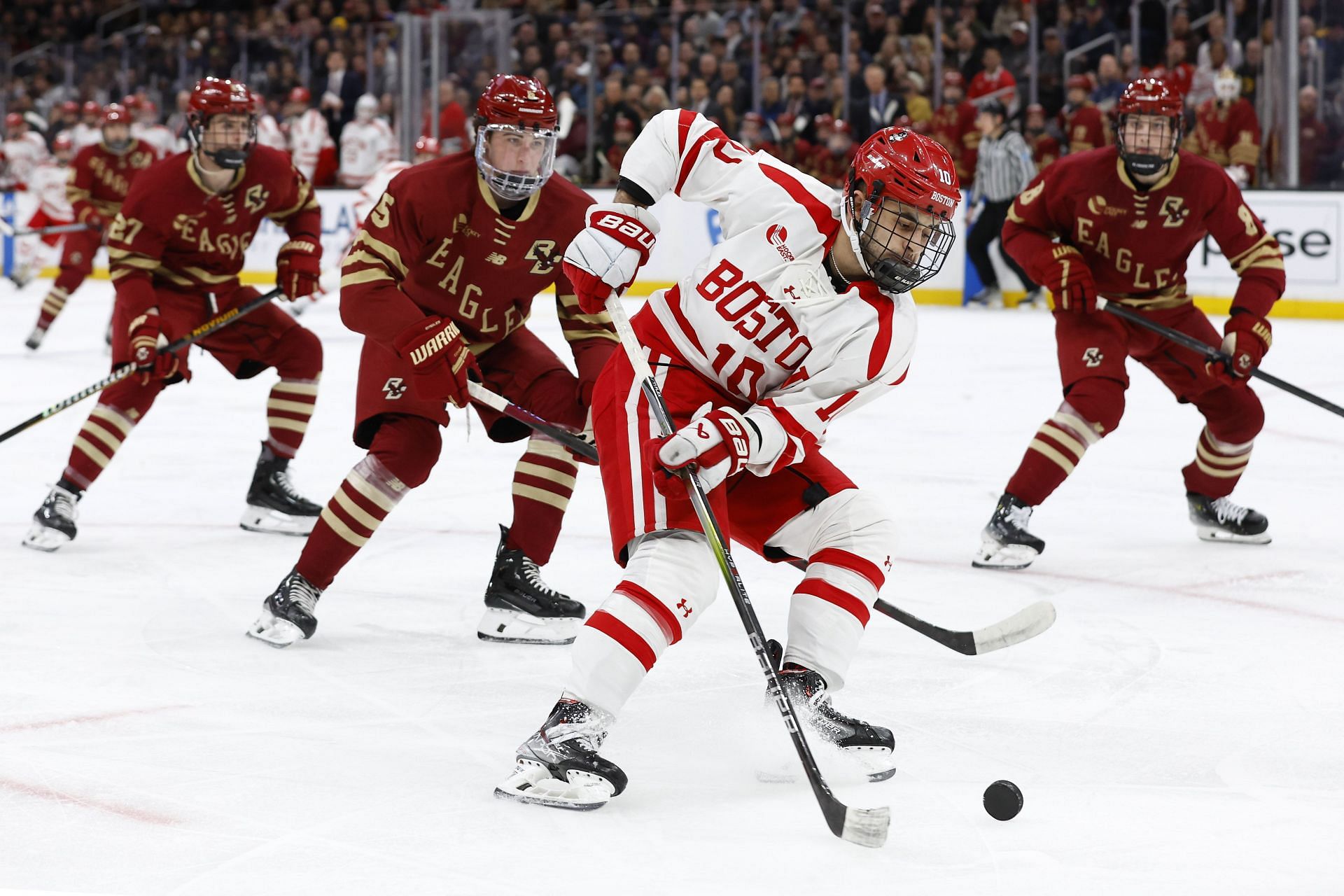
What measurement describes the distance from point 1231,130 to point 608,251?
748cm

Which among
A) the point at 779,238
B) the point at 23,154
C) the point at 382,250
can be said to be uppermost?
the point at 779,238

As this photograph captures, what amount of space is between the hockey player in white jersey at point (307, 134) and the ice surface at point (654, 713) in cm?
746

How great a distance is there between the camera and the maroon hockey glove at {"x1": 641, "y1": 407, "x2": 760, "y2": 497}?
6.92 ft

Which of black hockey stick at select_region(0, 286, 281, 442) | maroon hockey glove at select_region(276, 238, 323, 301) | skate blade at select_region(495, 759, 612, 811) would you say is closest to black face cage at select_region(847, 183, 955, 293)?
skate blade at select_region(495, 759, 612, 811)

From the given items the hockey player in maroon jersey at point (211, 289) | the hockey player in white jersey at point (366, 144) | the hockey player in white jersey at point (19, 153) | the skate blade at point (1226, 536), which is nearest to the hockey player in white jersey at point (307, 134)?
the hockey player in white jersey at point (366, 144)

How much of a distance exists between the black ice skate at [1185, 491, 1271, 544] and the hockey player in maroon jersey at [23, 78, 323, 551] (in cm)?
226

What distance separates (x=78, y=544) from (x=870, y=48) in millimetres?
8015

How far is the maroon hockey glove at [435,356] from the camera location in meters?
2.82

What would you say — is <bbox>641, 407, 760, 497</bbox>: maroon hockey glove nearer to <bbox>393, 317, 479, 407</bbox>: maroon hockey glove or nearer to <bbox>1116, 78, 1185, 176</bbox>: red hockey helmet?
<bbox>393, 317, 479, 407</bbox>: maroon hockey glove

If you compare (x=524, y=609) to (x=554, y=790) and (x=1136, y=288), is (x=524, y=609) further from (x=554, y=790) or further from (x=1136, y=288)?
(x=1136, y=288)

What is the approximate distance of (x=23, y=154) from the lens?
40.9 feet

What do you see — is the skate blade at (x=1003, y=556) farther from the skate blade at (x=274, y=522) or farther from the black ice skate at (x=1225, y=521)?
the skate blade at (x=274, y=522)

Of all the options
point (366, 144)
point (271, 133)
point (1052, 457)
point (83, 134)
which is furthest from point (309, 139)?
point (1052, 457)

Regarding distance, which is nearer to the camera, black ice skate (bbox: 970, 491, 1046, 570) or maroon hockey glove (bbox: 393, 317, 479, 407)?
maroon hockey glove (bbox: 393, 317, 479, 407)
